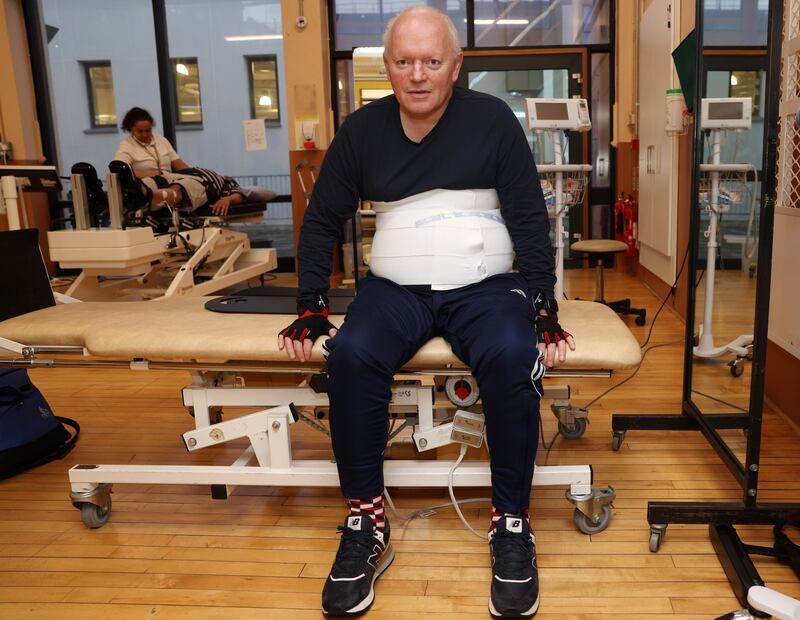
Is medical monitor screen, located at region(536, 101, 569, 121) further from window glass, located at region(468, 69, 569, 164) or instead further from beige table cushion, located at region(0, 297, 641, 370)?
window glass, located at region(468, 69, 569, 164)

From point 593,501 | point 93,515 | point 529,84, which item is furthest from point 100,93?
point 593,501

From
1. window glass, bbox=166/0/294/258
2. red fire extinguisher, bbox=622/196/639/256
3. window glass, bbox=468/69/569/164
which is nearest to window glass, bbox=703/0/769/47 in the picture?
red fire extinguisher, bbox=622/196/639/256

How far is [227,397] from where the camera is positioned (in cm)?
178

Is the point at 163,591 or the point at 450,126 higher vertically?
the point at 450,126

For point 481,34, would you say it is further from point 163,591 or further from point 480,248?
point 163,591

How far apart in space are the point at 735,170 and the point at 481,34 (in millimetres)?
3980

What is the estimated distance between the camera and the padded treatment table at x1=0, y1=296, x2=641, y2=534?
1.61m

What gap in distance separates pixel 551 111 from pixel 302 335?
214cm

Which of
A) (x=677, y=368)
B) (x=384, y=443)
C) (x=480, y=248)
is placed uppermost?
(x=480, y=248)

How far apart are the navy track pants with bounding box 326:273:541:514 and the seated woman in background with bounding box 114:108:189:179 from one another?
12.2 feet

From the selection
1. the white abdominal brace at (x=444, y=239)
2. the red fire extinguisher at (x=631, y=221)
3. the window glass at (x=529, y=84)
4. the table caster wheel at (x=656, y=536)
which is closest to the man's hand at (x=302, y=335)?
the white abdominal brace at (x=444, y=239)

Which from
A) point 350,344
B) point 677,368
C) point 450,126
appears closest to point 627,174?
point 677,368

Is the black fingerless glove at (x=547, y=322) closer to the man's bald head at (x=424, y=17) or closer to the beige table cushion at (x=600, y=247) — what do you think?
the man's bald head at (x=424, y=17)

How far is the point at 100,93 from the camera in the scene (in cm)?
662
